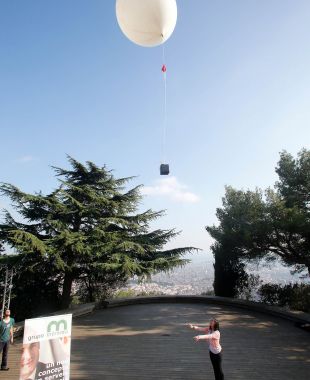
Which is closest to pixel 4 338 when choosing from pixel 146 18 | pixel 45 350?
pixel 45 350

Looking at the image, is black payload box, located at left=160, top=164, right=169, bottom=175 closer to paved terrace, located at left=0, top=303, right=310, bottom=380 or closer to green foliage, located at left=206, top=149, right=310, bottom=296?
paved terrace, located at left=0, top=303, right=310, bottom=380

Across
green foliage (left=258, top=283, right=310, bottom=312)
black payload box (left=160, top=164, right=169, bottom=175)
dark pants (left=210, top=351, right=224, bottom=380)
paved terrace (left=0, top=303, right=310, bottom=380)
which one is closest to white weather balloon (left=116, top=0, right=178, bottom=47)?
black payload box (left=160, top=164, right=169, bottom=175)

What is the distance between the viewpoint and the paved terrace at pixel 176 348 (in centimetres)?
777

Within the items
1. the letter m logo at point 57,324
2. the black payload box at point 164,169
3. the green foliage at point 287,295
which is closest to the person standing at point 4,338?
the letter m logo at point 57,324

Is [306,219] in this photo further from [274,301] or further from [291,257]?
[274,301]

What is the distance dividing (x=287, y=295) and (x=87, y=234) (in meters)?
12.3

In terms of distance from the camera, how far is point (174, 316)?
48.4 ft

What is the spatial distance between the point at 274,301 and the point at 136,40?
16.4 meters

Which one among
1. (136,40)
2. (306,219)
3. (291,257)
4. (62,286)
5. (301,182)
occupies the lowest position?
(62,286)

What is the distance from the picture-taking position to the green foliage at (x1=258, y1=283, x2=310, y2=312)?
16.2m

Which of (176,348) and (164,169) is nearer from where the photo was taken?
(176,348)

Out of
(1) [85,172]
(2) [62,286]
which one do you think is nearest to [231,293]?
(2) [62,286]

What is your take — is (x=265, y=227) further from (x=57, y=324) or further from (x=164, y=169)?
(x=57, y=324)

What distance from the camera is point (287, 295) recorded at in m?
18.0
